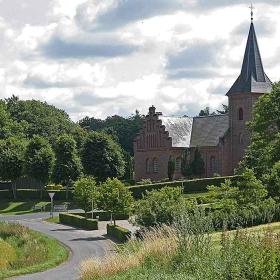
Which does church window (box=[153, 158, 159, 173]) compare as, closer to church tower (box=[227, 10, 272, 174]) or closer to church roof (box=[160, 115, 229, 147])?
church roof (box=[160, 115, 229, 147])

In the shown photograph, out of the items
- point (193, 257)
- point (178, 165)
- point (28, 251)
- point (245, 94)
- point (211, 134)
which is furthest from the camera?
point (211, 134)

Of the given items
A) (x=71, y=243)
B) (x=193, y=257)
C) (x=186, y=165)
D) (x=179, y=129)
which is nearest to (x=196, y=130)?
(x=179, y=129)

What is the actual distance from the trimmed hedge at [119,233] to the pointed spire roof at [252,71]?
132 feet

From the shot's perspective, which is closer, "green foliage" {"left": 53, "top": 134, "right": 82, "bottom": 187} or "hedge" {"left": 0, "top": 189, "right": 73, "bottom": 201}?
"hedge" {"left": 0, "top": 189, "right": 73, "bottom": 201}

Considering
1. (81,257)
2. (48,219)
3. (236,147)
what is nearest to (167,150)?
(236,147)

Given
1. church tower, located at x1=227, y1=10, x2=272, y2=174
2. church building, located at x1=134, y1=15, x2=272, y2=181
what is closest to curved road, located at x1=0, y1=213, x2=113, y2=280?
church building, located at x1=134, y1=15, x2=272, y2=181

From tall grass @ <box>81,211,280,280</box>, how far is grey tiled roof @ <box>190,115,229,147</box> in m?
65.1

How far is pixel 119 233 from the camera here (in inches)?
1697

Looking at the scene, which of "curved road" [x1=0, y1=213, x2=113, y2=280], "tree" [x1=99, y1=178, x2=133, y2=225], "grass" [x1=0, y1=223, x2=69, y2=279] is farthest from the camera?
"tree" [x1=99, y1=178, x2=133, y2=225]

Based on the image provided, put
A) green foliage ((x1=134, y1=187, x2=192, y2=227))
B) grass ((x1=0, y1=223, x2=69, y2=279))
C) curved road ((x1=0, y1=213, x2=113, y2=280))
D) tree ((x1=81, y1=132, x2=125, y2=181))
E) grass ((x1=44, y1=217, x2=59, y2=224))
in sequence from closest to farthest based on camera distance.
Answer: curved road ((x1=0, y1=213, x2=113, y2=280))
grass ((x1=0, y1=223, x2=69, y2=279))
green foliage ((x1=134, y1=187, x2=192, y2=227))
grass ((x1=44, y1=217, x2=59, y2=224))
tree ((x1=81, y1=132, x2=125, y2=181))

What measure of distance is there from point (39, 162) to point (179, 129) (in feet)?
74.6

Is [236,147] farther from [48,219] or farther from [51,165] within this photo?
[48,219]

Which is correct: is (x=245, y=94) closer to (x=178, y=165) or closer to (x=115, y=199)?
(x=178, y=165)

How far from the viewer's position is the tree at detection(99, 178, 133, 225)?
4769 centimetres
